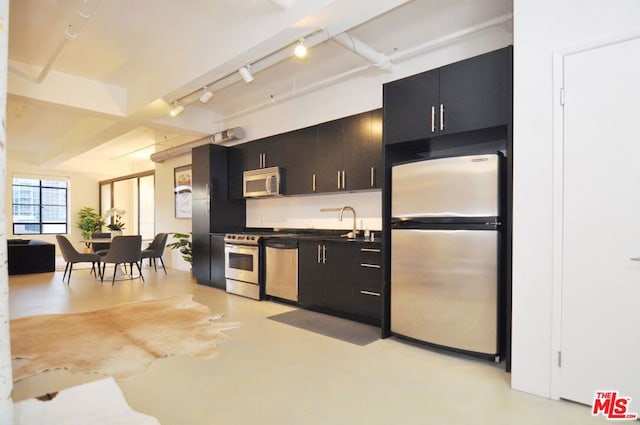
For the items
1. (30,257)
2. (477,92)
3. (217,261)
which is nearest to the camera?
(477,92)

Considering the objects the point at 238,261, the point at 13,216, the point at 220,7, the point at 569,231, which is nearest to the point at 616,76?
the point at 569,231

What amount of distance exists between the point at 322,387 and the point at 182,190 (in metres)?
6.38

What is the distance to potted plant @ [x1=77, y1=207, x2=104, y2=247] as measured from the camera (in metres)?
11.4

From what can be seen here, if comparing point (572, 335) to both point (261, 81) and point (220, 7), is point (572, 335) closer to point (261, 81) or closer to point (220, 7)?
point (220, 7)

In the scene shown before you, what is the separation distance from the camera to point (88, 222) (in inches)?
452

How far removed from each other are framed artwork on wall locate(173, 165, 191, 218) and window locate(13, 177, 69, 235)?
20.3ft

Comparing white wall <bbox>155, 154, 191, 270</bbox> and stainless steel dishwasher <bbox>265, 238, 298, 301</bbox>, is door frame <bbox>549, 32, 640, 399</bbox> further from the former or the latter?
white wall <bbox>155, 154, 191, 270</bbox>

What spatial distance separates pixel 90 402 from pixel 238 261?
123 inches

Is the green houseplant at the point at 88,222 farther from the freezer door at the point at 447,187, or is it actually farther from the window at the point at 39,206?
the freezer door at the point at 447,187

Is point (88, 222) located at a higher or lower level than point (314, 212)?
lower

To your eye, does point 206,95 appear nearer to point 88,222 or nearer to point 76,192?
point 88,222

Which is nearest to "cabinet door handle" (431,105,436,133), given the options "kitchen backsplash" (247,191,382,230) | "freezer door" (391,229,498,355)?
"freezer door" (391,229,498,355)

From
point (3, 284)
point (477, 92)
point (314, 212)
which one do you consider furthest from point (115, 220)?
point (477, 92)

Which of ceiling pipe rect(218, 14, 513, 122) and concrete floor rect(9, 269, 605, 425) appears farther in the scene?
ceiling pipe rect(218, 14, 513, 122)
